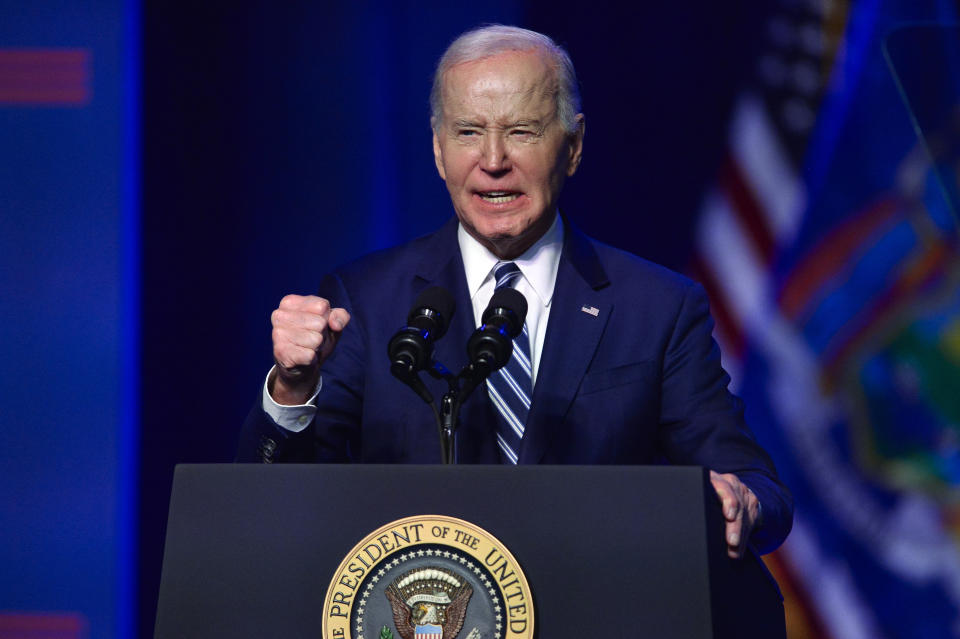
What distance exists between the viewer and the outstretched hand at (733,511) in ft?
4.44

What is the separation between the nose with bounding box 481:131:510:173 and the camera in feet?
6.16

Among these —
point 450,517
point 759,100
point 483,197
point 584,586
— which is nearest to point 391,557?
point 450,517

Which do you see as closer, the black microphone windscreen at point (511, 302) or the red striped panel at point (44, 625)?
the black microphone windscreen at point (511, 302)

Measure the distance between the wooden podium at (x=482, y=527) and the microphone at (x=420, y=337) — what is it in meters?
0.15

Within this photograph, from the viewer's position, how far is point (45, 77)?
2.83 m

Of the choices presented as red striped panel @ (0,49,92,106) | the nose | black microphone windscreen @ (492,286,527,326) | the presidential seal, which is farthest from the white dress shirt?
red striped panel @ (0,49,92,106)

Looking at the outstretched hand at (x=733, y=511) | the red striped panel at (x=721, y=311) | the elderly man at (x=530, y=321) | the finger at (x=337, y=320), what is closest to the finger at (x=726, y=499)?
A: the outstretched hand at (x=733, y=511)

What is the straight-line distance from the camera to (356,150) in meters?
3.28

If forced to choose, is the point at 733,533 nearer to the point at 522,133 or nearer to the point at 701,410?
the point at 701,410

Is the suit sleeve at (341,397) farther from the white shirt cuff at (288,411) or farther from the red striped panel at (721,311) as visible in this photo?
the red striped panel at (721,311)

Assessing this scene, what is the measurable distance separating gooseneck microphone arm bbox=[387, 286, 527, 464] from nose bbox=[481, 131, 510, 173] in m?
0.47

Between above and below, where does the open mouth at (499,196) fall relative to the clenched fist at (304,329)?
above

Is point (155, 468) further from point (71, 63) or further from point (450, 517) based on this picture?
point (450, 517)

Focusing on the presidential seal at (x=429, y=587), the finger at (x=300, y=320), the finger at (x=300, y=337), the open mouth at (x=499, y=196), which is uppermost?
the open mouth at (x=499, y=196)
